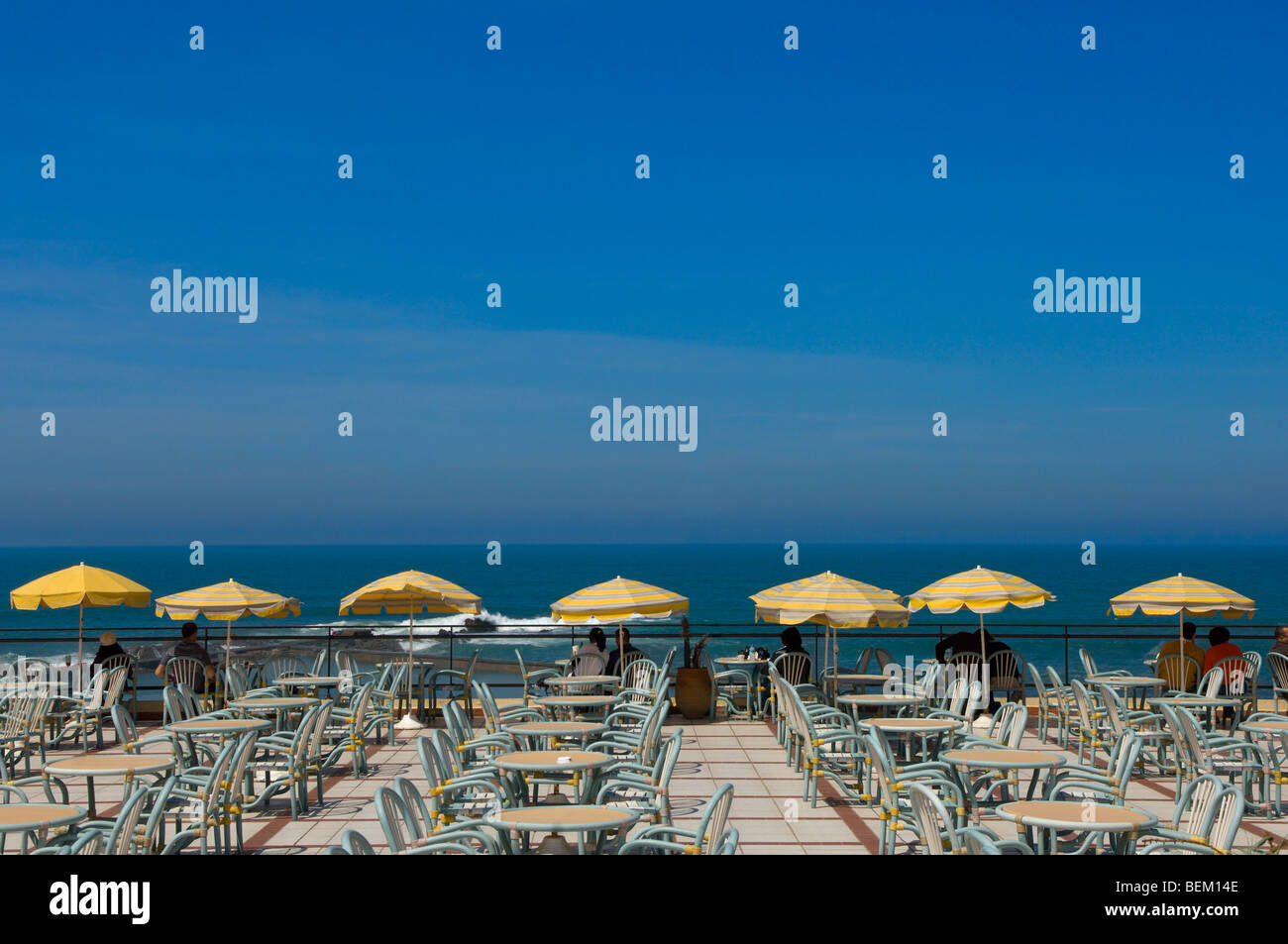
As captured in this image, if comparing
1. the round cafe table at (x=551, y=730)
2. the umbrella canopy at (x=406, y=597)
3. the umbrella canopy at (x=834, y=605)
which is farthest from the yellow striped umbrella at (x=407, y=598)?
the round cafe table at (x=551, y=730)

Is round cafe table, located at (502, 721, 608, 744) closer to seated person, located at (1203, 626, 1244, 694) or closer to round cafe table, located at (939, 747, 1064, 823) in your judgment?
round cafe table, located at (939, 747, 1064, 823)

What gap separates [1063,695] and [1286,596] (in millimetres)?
75897

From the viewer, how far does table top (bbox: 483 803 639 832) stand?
5.33 m

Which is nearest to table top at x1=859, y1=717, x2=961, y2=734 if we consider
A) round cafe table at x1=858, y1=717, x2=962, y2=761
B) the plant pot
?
round cafe table at x1=858, y1=717, x2=962, y2=761

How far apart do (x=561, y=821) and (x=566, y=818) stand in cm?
11

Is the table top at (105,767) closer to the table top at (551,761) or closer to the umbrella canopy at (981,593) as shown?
the table top at (551,761)

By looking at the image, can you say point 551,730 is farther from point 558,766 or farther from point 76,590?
point 76,590

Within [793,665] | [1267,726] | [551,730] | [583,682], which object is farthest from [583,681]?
[1267,726]

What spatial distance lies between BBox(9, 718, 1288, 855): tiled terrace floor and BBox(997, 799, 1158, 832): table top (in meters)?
1.30

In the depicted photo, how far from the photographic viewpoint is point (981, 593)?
1235 cm

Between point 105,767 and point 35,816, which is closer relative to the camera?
point 35,816
